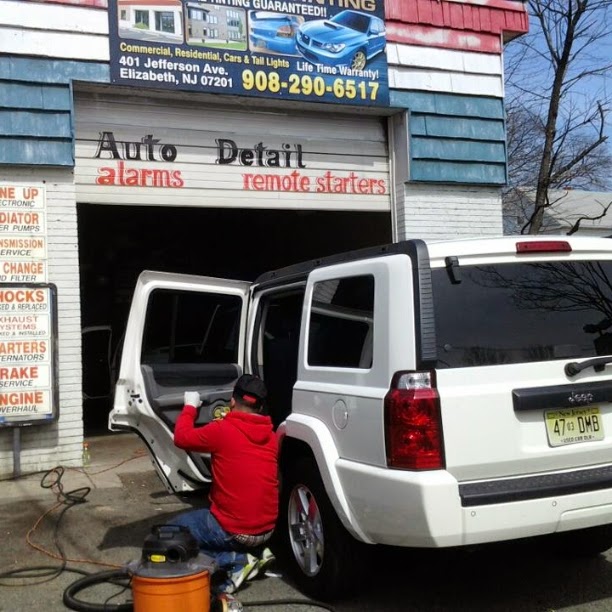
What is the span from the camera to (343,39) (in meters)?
8.57

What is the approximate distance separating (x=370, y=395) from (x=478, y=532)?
2.56ft

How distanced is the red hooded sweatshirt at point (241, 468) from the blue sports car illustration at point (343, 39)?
534 centimetres

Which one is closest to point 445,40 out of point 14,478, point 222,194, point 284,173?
point 284,173

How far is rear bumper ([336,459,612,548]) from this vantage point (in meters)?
3.34

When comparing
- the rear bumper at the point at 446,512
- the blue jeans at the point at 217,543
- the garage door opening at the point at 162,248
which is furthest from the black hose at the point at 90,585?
the garage door opening at the point at 162,248

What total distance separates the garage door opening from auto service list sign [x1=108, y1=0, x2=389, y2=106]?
3.21 metres

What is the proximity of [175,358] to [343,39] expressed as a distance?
14.9 ft

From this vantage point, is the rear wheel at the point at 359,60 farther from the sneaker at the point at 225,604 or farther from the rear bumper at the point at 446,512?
the sneaker at the point at 225,604

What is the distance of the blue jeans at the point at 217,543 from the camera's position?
4.21 metres

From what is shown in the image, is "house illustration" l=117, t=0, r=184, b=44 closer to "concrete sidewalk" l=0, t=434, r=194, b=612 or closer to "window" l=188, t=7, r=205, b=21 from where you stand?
"window" l=188, t=7, r=205, b=21

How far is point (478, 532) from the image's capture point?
337 cm

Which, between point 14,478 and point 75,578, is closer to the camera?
point 75,578

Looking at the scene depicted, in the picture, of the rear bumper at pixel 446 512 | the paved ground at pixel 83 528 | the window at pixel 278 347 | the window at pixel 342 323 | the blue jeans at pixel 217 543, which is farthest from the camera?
the window at pixel 278 347

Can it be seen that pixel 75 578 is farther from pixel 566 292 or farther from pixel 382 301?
pixel 566 292
